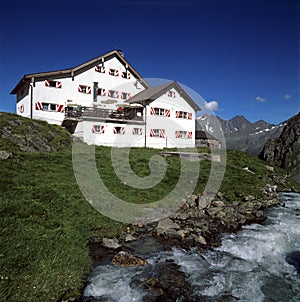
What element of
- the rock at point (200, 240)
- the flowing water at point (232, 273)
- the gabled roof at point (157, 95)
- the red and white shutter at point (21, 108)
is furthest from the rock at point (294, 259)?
the red and white shutter at point (21, 108)

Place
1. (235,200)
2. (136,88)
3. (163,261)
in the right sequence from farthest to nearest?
1. (136,88)
2. (235,200)
3. (163,261)

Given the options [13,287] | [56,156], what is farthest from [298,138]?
[13,287]

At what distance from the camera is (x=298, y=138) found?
43.6 meters

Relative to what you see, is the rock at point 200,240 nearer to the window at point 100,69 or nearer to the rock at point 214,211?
the rock at point 214,211

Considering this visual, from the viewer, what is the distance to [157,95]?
125 feet

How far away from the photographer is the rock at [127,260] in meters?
9.47

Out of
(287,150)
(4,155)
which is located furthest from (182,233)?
(287,150)

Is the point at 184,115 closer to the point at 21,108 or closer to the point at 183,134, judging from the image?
the point at 183,134

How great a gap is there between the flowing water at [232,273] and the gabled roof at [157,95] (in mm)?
27361

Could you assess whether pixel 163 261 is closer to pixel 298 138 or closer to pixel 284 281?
pixel 284 281

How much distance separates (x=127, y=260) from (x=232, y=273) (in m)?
3.83

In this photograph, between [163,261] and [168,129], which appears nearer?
[163,261]

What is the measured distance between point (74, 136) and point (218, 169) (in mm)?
17612

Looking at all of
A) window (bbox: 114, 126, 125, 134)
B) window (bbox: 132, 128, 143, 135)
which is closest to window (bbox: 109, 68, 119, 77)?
window (bbox: 132, 128, 143, 135)
